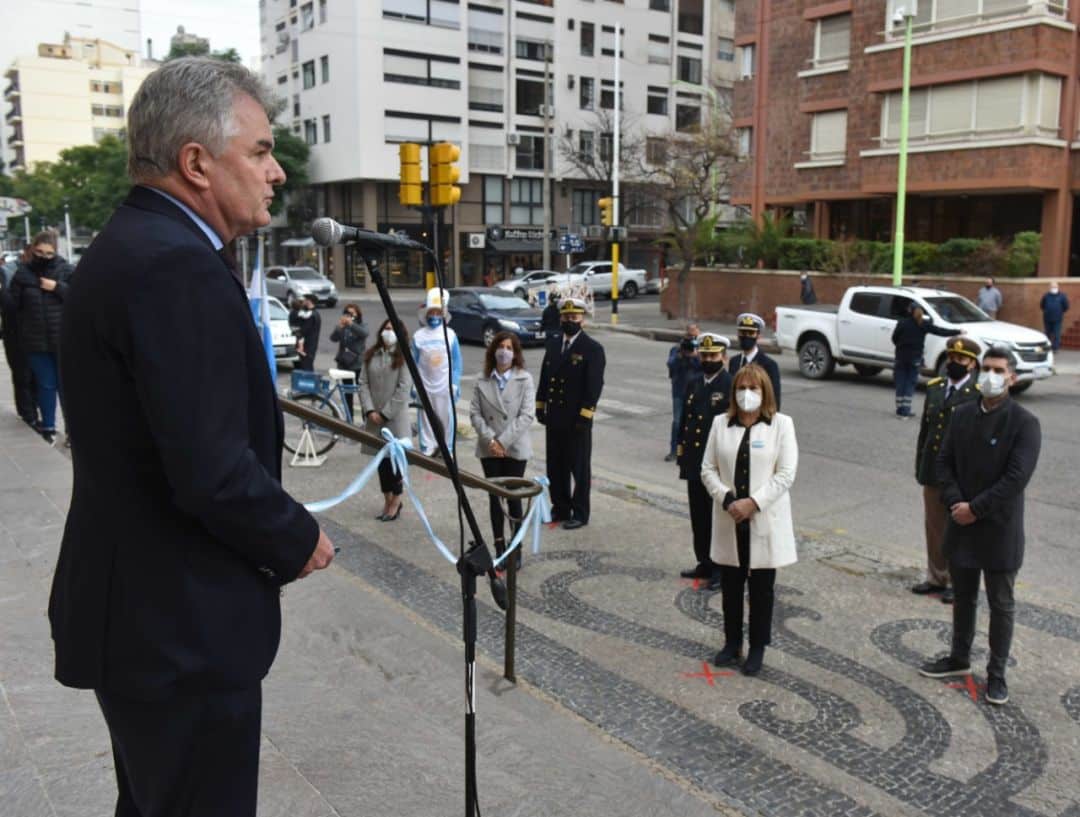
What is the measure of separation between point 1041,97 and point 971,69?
2.08 m

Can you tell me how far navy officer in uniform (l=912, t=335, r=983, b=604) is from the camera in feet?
21.9

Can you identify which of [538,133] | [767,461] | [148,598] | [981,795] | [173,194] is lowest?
[981,795]

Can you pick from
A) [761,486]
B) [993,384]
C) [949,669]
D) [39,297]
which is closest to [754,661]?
[761,486]

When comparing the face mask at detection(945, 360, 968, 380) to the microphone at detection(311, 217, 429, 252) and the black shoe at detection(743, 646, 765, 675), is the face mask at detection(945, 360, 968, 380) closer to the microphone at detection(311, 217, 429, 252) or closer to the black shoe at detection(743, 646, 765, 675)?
the black shoe at detection(743, 646, 765, 675)

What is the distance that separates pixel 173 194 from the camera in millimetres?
1969

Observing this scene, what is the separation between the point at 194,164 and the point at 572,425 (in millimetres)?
6549

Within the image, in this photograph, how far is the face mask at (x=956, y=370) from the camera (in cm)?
676

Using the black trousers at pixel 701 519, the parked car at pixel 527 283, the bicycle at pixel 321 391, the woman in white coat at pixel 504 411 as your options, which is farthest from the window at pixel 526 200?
the black trousers at pixel 701 519

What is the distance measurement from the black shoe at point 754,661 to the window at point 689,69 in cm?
6130

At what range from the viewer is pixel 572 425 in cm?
841

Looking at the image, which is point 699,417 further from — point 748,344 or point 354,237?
point 354,237

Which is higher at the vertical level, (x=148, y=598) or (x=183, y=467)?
(x=183, y=467)

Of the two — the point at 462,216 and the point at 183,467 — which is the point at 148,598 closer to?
the point at 183,467

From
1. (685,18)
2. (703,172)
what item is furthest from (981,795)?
(685,18)
